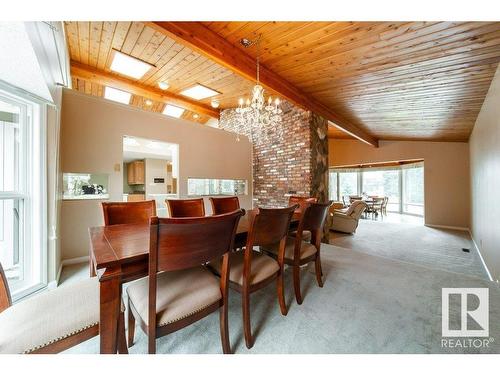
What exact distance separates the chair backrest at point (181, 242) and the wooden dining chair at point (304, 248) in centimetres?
79

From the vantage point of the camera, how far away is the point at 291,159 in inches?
172

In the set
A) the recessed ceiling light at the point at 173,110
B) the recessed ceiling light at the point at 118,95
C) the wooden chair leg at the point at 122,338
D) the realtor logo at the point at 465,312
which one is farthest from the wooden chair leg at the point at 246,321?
the recessed ceiling light at the point at 173,110

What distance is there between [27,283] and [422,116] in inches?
265

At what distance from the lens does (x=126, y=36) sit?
105 inches

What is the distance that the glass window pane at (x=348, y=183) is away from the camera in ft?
32.7

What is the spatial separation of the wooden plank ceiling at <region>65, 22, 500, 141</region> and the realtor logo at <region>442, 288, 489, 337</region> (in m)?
2.51

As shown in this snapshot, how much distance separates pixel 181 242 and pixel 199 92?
14.5ft

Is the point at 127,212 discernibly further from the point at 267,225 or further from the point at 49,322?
the point at 267,225

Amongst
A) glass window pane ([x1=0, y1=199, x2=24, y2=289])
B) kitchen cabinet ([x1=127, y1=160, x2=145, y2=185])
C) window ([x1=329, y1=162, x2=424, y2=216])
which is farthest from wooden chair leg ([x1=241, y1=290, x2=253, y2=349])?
window ([x1=329, y1=162, x2=424, y2=216])

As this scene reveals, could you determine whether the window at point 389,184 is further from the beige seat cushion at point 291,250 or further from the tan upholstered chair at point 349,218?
the beige seat cushion at point 291,250

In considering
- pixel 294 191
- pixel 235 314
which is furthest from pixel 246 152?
pixel 235 314

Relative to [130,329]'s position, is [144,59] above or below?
above

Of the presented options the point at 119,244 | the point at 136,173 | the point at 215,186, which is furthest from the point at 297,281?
the point at 136,173
